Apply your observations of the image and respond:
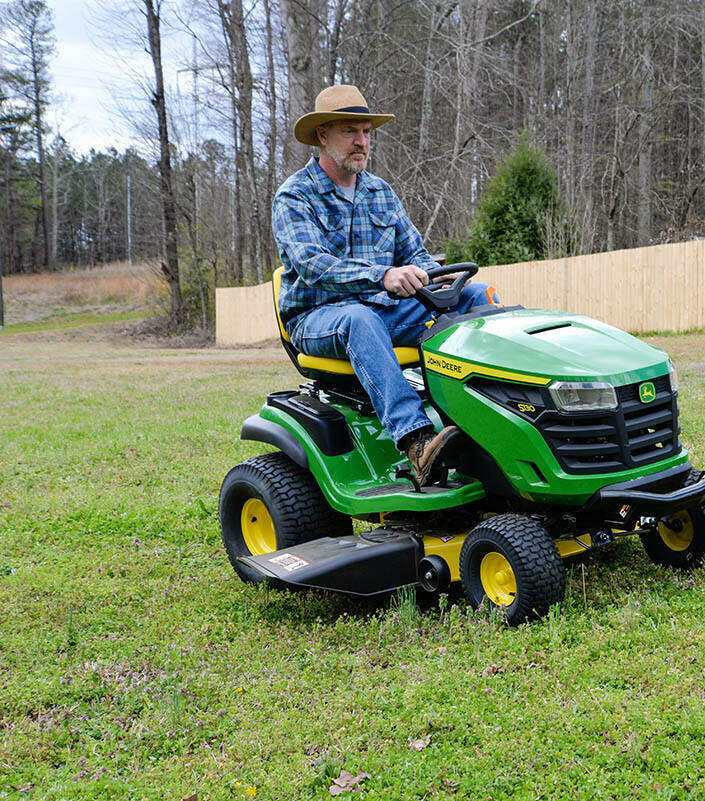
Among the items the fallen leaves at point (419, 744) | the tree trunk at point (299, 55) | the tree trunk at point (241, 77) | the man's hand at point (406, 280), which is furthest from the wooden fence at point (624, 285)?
the fallen leaves at point (419, 744)

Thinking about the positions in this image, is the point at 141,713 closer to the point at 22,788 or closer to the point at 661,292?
the point at 22,788

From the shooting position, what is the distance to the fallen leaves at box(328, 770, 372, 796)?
2193mm

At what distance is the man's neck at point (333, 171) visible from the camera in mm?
3947

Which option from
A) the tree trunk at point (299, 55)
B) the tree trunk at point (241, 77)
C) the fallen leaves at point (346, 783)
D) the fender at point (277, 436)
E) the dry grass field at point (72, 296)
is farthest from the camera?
the dry grass field at point (72, 296)

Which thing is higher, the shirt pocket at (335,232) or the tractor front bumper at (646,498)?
the shirt pocket at (335,232)

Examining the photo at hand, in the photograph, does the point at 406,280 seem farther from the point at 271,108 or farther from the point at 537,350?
the point at 271,108

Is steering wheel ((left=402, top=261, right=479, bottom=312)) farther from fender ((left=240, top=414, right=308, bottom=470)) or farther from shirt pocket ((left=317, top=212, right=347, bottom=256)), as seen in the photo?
fender ((left=240, top=414, right=308, bottom=470))

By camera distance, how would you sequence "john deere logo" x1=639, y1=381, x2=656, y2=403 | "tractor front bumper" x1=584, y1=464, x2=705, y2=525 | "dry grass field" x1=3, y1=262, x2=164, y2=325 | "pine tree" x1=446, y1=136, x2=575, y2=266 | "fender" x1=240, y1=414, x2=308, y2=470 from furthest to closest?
1. "dry grass field" x1=3, y1=262, x2=164, y2=325
2. "pine tree" x1=446, y1=136, x2=575, y2=266
3. "fender" x1=240, y1=414, x2=308, y2=470
4. "john deere logo" x1=639, y1=381, x2=656, y2=403
5. "tractor front bumper" x1=584, y1=464, x2=705, y2=525

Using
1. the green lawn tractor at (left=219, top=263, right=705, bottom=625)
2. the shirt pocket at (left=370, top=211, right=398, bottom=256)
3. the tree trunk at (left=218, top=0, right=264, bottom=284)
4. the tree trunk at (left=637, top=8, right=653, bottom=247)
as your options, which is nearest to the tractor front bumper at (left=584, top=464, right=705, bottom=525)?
the green lawn tractor at (left=219, top=263, right=705, bottom=625)

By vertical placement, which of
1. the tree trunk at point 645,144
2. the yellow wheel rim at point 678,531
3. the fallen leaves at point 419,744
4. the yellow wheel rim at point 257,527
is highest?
the tree trunk at point 645,144

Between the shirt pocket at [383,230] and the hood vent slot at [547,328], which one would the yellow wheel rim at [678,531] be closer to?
the hood vent slot at [547,328]

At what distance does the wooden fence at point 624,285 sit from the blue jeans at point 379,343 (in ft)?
42.4

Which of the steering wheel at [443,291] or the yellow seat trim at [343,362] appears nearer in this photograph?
the steering wheel at [443,291]

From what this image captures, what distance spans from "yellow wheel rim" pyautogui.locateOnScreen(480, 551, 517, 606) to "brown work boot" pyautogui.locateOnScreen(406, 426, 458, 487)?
39 cm
